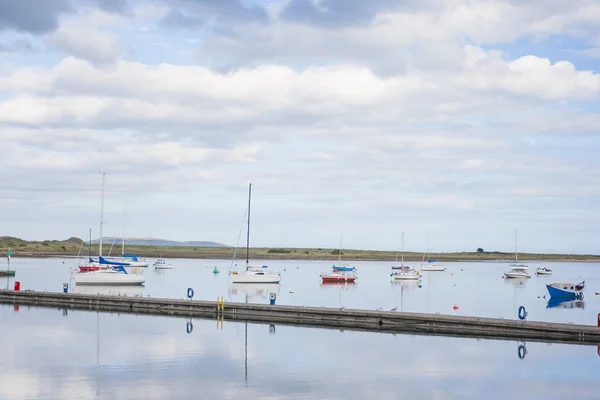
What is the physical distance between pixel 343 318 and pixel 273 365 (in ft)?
42.2

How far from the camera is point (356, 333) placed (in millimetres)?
47250

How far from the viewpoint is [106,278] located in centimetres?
9200

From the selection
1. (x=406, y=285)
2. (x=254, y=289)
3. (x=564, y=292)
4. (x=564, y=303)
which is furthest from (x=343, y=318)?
(x=406, y=285)

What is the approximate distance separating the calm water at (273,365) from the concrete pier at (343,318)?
112 cm

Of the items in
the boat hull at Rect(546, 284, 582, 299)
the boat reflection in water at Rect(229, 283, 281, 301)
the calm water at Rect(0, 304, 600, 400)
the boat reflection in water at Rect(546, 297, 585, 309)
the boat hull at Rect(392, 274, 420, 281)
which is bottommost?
the calm water at Rect(0, 304, 600, 400)

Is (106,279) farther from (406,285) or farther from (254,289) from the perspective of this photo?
(406,285)

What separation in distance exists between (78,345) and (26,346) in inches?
107

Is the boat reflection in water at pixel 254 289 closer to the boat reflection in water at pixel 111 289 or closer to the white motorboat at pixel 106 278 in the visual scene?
the boat reflection in water at pixel 111 289

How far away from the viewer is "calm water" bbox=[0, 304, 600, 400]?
104ft

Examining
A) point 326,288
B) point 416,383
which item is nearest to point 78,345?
point 416,383

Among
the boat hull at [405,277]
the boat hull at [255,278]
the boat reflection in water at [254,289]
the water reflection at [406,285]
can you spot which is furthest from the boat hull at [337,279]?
the boat hull at [405,277]

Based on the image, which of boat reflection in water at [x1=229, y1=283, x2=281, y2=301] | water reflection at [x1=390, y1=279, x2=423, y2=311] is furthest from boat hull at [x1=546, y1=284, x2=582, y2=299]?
boat reflection in water at [x1=229, y1=283, x2=281, y2=301]

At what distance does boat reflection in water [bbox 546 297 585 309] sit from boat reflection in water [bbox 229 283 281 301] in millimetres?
29291

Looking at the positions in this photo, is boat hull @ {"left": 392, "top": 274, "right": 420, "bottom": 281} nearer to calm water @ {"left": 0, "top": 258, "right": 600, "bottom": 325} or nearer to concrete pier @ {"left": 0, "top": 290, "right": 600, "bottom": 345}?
calm water @ {"left": 0, "top": 258, "right": 600, "bottom": 325}
